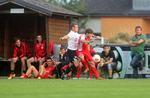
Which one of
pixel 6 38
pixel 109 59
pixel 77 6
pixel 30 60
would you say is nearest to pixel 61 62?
pixel 30 60

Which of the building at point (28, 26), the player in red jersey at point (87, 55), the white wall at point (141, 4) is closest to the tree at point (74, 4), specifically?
the white wall at point (141, 4)

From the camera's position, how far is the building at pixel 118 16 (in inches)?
2470

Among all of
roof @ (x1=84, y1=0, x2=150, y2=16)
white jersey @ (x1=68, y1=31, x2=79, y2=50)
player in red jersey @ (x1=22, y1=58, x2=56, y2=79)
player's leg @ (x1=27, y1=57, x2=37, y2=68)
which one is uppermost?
roof @ (x1=84, y1=0, x2=150, y2=16)

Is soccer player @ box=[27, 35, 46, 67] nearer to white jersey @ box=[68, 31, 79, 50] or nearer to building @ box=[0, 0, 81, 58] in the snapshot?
building @ box=[0, 0, 81, 58]

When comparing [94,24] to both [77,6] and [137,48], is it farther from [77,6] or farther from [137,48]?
[137,48]

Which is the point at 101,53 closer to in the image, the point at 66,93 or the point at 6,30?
the point at 6,30

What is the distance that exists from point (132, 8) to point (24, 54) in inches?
1463

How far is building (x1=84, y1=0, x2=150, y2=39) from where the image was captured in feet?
206

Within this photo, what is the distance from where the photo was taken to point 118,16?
6400 centimetres

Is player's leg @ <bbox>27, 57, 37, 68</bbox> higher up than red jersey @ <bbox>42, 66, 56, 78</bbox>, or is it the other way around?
player's leg @ <bbox>27, 57, 37, 68</bbox>

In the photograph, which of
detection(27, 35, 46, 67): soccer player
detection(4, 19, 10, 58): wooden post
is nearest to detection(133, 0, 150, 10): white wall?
detection(4, 19, 10, 58): wooden post

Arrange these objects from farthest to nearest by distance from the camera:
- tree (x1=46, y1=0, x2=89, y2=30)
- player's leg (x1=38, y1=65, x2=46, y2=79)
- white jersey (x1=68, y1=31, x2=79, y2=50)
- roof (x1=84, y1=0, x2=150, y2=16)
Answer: tree (x1=46, y1=0, x2=89, y2=30) < roof (x1=84, y1=0, x2=150, y2=16) < player's leg (x1=38, y1=65, x2=46, y2=79) < white jersey (x1=68, y1=31, x2=79, y2=50)

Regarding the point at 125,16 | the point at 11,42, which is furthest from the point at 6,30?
the point at 125,16

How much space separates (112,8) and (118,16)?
6.35 ft
